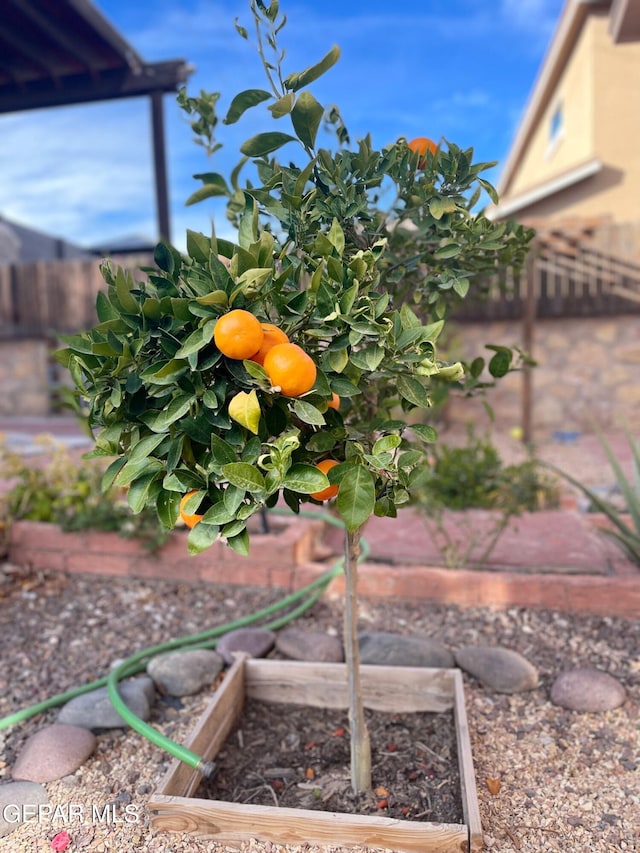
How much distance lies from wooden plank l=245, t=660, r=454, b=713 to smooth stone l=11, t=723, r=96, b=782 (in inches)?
19.4

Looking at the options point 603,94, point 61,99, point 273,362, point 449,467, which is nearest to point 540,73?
point 603,94

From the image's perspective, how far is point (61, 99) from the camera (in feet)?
19.7

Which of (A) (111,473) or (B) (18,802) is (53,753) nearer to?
(B) (18,802)

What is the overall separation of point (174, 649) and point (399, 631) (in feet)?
2.79

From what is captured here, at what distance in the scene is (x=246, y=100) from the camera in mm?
1229

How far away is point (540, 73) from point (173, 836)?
11.8 m

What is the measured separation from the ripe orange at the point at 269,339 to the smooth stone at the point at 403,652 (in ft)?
4.85

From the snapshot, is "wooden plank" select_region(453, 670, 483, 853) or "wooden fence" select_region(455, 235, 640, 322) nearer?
"wooden plank" select_region(453, 670, 483, 853)

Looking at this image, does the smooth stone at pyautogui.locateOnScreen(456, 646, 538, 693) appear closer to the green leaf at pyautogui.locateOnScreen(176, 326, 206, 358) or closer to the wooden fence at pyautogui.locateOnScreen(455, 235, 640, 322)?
the green leaf at pyautogui.locateOnScreen(176, 326, 206, 358)

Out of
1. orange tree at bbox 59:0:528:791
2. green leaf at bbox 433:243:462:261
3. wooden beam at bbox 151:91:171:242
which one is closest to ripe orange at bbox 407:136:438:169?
orange tree at bbox 59:0:528:791

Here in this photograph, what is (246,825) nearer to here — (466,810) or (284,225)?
(466,810)

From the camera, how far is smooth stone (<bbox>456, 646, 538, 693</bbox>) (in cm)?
210

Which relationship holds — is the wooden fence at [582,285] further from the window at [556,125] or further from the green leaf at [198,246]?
the green leaf at [198,246]

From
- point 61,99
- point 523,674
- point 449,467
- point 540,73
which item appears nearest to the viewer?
point 523,674
